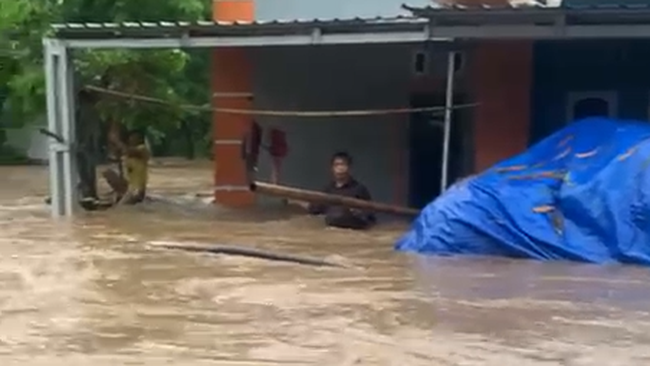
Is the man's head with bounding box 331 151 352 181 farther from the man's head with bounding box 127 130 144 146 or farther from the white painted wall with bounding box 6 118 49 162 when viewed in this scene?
the white painted wall with bounding box 6 118 49 162

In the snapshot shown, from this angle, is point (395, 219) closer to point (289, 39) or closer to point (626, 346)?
point (289, 39)

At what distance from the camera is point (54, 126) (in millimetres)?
19109

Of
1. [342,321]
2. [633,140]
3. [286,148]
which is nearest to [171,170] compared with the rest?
[286,148]

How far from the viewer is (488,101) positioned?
18469 millimetres

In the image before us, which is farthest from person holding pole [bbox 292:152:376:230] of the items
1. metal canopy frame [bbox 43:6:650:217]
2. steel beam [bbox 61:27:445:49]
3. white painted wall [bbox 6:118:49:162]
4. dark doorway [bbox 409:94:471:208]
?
white painted wall [bbox 6:118:49:162]

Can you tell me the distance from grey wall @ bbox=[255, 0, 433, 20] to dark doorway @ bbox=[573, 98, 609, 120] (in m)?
3.29

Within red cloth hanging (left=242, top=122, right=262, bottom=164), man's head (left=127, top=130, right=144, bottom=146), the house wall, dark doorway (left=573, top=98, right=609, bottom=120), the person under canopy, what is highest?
the house wall

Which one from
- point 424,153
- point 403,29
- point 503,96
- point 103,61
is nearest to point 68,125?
point 103,61

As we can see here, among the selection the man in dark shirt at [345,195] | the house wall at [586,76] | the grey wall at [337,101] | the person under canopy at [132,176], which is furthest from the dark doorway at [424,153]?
the person under canopy at [132,176]

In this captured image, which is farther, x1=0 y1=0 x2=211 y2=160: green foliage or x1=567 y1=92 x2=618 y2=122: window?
x1=0 y1=0 x2=211 y2=160: green foliage

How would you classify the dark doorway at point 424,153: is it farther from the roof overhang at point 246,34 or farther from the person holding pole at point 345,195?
the roof overhang at point 246,34

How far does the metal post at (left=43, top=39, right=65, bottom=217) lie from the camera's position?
62.1 ft

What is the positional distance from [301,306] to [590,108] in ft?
26.7

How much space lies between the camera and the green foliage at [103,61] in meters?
22.6
